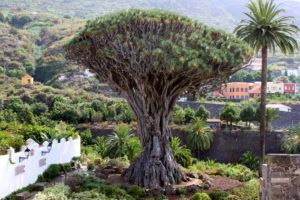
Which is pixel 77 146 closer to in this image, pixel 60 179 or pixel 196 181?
pixel 60 179

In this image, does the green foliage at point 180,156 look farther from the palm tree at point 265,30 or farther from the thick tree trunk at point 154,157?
the palm tree at point 265,30

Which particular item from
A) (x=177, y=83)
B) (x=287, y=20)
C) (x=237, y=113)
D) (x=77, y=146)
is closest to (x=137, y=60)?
(x=177, y=83)

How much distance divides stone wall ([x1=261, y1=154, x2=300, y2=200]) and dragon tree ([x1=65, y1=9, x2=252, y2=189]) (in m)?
10.3

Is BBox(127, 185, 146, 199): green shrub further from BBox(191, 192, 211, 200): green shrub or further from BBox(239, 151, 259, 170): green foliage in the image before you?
BBox(239, 151, 259, 170): green foliage

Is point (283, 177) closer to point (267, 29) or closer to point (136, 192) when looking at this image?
point (136, 192)

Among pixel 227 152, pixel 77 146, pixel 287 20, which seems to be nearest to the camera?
pixel 77 146

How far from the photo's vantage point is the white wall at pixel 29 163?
17.3 metres

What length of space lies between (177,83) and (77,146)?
25.6ft

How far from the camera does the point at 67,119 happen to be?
4806cm

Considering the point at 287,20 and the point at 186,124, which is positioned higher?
the point at 287,20

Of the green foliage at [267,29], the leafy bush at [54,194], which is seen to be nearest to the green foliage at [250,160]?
the green foliage at [267,29]

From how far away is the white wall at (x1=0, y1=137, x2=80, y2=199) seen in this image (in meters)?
17.3

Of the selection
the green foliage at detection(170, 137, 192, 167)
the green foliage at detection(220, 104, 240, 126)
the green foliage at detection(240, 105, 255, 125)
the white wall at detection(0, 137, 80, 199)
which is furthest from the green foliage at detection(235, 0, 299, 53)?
the green foliage at detection(220, 104, 240, 126)

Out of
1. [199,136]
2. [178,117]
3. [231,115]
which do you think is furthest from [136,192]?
[231,115]
